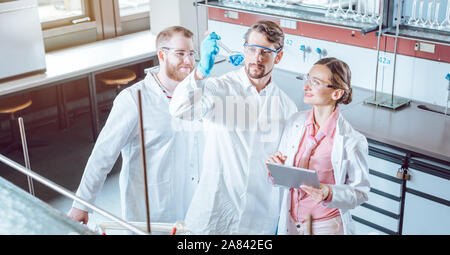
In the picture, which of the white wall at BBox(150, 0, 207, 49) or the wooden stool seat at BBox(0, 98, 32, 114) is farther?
the white wall at BBox(150, 0, 207, 49)

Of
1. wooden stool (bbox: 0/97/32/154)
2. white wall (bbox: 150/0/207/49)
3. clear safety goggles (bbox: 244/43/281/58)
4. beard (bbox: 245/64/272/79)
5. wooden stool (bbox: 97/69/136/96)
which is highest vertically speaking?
clear safety goggles (bbox: 244/43/281/58)

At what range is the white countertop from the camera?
416 cm

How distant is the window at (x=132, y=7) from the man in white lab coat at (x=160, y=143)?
11.6 ft

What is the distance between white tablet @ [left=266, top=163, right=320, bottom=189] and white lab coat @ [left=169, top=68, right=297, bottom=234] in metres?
0.16

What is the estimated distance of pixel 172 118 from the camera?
2.30m

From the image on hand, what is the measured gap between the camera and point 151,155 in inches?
90.0

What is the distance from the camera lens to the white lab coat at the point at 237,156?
6.97ft

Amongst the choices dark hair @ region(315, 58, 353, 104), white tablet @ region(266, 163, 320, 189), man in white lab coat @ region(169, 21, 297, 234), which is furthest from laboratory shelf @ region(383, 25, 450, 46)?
white tablet @ region(266, 163, 320, 189)

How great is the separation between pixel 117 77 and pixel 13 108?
102 cm

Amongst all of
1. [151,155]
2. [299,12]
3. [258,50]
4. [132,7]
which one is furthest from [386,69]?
[132,7]

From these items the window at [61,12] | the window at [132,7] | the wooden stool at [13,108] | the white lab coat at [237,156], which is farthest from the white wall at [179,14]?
the white lab coat at [237,156]

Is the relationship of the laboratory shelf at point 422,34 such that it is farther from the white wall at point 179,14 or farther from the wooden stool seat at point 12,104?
the wooden stool seat at point 12,104

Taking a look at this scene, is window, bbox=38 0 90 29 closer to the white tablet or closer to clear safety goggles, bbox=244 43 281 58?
clear safety goggles, bbox=244 43 281 58
